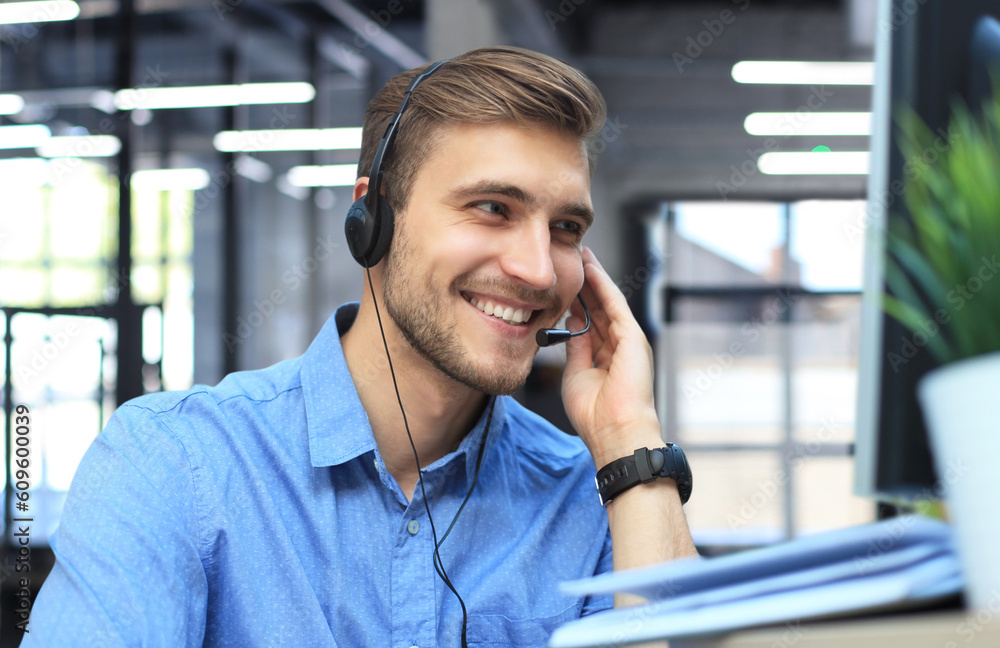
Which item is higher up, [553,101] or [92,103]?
[92,103]

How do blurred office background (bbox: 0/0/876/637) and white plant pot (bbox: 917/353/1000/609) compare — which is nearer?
white plant pot (bbox: 917/353/1000/609)

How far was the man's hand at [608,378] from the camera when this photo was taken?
1099 mm

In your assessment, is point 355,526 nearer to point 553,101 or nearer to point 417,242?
point 417,242

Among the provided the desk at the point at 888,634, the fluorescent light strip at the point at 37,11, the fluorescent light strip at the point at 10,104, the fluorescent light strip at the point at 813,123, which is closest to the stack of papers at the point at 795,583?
the desk at the point at 888,634

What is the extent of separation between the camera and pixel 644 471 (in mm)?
1018

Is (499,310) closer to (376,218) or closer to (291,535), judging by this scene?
(376,218)

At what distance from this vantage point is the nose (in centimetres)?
110

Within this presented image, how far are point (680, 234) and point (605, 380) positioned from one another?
6413 mm

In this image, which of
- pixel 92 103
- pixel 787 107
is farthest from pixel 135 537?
pixel 787 107

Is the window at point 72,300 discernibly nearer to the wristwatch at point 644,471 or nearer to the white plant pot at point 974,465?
the wristwatch at point 644,471

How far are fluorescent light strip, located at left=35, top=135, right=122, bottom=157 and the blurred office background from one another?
1.0 inches

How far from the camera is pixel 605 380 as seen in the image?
3.90 feet

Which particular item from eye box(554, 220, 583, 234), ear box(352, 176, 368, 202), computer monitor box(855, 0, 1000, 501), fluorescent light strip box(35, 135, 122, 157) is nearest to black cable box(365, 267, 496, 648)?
ear box(352, 176, 368, 202)

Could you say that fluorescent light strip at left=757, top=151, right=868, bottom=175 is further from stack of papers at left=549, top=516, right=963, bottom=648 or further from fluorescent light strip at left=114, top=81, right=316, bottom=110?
stack of papers at left=549, top=516, right=963, bottom=648
